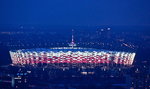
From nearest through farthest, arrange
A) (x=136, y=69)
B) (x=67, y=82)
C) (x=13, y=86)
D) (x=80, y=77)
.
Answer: (x=13, y=86) → (x=67, y=82) → (x=80, y=77) → (x=136, y=69)

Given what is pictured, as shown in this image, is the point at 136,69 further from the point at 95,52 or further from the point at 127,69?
the point at 95,52

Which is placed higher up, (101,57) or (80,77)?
(101,57)

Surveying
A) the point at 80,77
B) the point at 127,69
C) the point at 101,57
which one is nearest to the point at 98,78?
the point at 80,77

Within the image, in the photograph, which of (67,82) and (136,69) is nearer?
(67,82)

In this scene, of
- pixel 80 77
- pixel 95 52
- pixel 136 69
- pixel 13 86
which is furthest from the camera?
pixel 95 52

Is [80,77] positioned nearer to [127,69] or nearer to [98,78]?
[98,78]

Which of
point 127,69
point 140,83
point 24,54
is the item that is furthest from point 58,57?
point 140,83

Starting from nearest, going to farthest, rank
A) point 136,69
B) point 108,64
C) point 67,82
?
point 67,82 → point 136,69 → point 108,64

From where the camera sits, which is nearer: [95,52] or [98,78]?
[98,78]

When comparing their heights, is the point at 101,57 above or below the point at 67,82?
above
